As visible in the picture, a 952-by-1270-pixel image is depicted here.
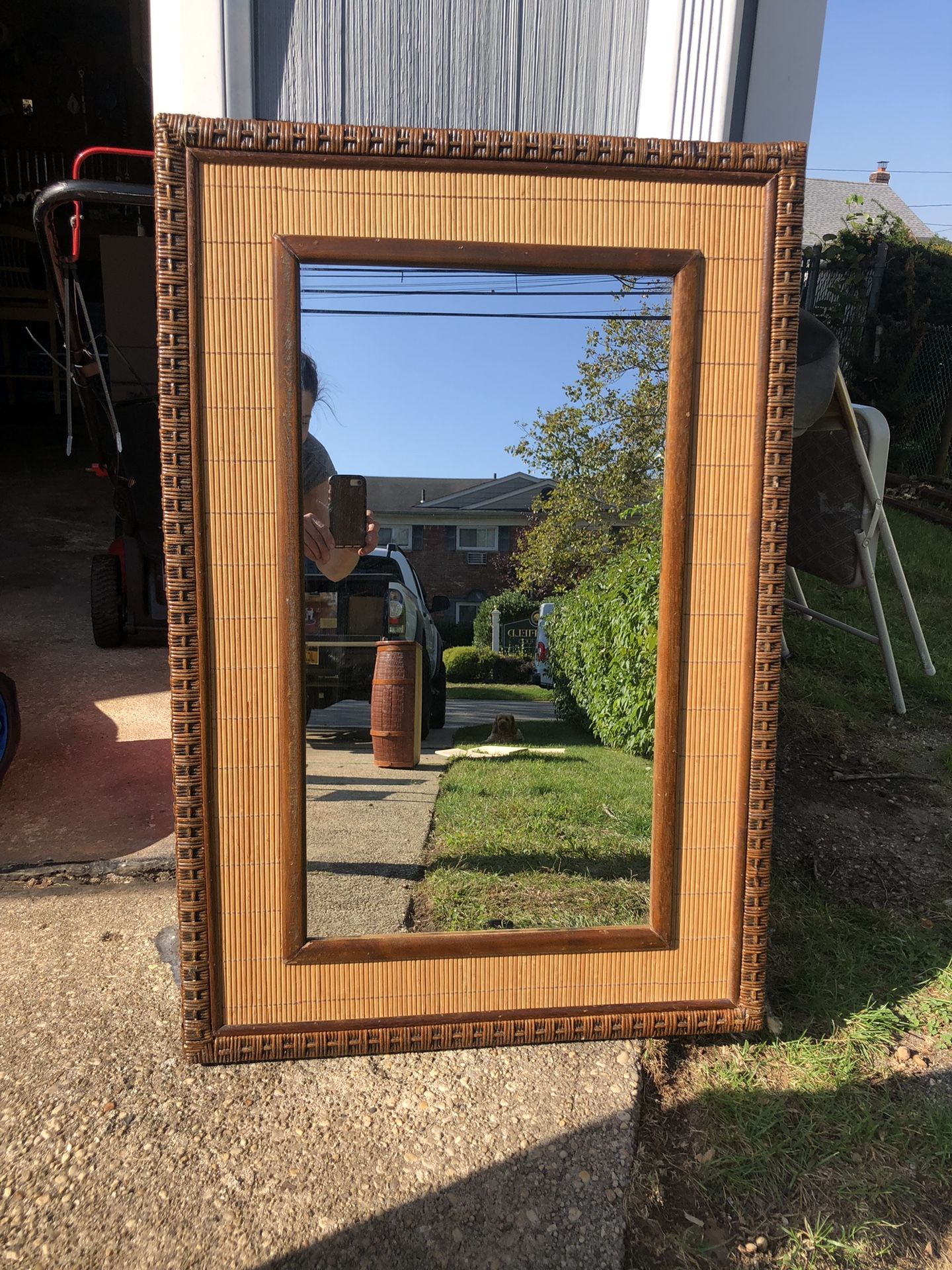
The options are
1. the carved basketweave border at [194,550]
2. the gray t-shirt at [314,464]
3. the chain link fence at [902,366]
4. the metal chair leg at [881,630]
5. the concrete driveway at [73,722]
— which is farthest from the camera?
the chain link fence at [902,366]

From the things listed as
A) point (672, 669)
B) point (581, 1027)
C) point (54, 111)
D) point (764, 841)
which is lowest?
point (581, 1027)

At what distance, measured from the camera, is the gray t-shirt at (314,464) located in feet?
6.85

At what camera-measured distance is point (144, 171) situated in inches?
331

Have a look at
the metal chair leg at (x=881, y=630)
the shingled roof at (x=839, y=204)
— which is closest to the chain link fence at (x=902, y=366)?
the metal chair leg at (x=881, y=630)

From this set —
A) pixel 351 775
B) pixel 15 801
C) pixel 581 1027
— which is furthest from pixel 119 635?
pixel 581 1027

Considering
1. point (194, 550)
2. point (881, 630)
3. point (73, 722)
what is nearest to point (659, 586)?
point (194, 550)

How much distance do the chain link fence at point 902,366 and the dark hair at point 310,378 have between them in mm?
8155

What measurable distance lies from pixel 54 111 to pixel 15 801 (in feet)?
28.4

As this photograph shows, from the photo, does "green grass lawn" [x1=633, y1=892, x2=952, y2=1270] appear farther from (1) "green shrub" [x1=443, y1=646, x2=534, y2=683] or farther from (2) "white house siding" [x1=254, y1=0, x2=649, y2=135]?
(2) "white house siding" [x1=254, y1=0, x2=649, y2=135]

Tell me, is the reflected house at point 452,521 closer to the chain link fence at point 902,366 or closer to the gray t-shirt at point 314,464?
the gray t-shirt at point 314,464

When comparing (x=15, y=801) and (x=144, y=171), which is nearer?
(x=15, y=801)

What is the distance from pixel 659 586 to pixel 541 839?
2.51 ft

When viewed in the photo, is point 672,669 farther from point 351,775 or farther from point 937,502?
point 937,502

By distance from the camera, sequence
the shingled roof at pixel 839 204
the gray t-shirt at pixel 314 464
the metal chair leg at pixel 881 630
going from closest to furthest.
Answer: the gray t-shirt at pixel 314 464
the metal chair leg at pixel 881 630
the shingled roof at pixel 839 204
